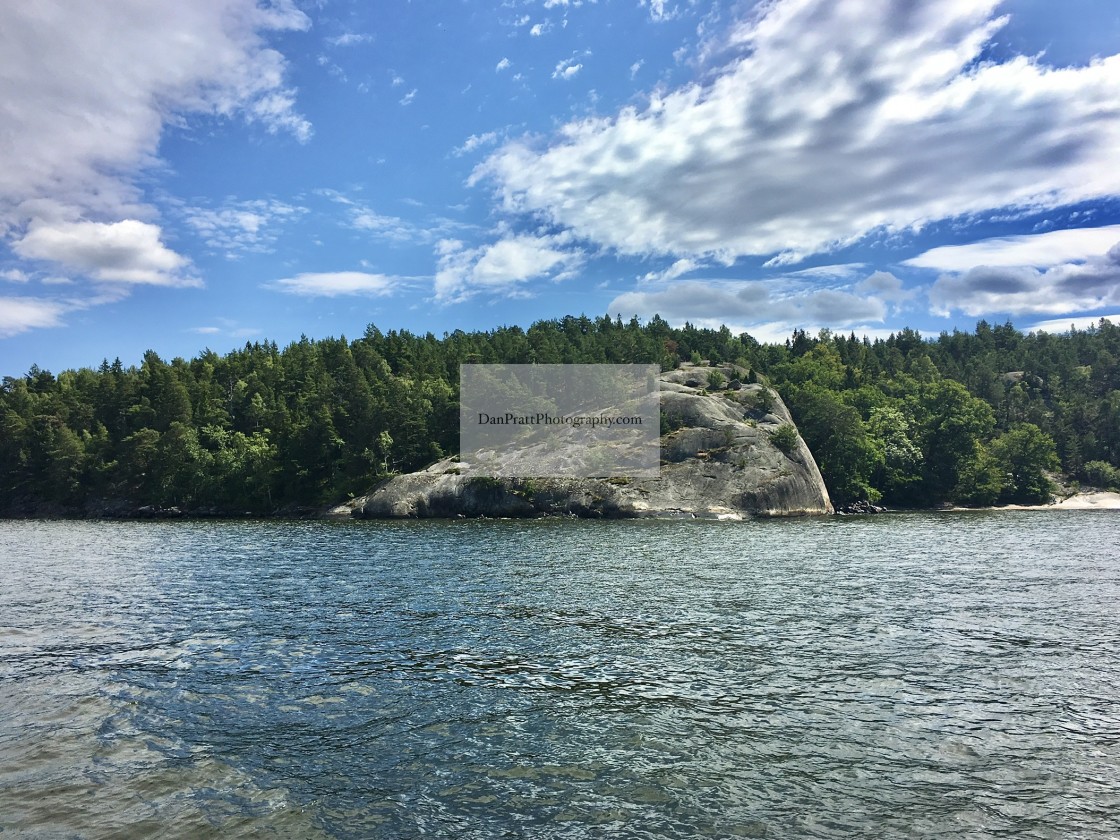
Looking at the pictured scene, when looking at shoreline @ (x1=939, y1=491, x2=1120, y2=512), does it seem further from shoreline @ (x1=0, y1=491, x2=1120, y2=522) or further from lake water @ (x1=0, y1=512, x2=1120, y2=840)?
lake water @ (x1=0, y1=512, x2=1120, y2=840)

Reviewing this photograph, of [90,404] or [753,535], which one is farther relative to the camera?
[90,404]

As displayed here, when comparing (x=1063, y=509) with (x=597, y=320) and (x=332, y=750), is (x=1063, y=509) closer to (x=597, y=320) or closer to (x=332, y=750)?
(x=597, y=320)

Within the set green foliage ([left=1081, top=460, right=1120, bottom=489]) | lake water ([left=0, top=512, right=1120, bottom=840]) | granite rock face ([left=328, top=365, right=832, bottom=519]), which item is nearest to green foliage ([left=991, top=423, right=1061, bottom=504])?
green foliage ([left=1081, top=460, right=1120, bottom=489])

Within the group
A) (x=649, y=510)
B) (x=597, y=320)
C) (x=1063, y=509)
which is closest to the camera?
(x=649, y=510)

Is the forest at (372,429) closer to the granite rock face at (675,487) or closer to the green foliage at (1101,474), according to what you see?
the green foliage at (1101,474)

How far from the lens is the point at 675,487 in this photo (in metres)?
97.5

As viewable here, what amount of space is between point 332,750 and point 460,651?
8.42m

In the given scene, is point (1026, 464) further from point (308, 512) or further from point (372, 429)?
point (308, 512)

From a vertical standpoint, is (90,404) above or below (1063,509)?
above

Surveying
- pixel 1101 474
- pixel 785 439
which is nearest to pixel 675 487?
pixel 785 439

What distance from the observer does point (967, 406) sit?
425 ft

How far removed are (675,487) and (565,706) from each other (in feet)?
269

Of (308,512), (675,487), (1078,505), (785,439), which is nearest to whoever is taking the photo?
(675,487)

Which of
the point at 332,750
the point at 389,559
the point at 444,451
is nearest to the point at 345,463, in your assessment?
the point at 444,451
